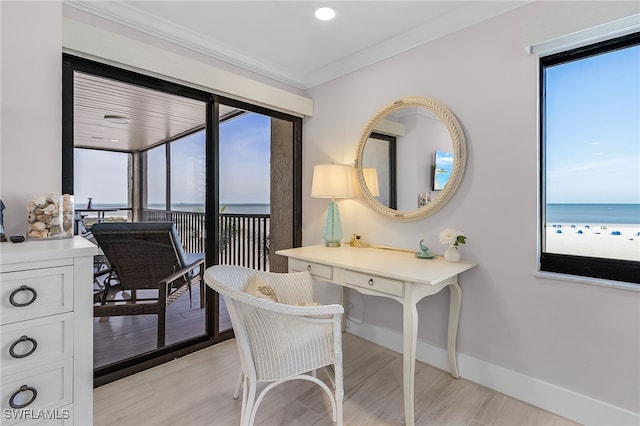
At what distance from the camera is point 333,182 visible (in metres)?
2.56

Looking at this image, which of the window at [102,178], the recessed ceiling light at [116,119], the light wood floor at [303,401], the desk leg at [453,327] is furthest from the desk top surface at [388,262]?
the recessed ceiling light at [116,119]

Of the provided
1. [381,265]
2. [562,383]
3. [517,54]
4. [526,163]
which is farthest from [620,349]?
[517,54]

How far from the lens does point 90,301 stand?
3.57ft

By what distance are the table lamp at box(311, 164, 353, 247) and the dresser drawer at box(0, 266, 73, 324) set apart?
1.81m

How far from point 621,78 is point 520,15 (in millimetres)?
645

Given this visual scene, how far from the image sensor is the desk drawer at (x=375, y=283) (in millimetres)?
1660

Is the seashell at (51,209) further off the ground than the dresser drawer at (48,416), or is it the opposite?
the seashell at (51,209)

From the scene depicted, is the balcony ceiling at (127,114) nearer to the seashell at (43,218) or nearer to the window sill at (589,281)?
the seashell at (43,218)

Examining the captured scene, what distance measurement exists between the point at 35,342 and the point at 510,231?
7.50 feet

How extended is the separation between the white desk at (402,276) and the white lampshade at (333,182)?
1.52 ft

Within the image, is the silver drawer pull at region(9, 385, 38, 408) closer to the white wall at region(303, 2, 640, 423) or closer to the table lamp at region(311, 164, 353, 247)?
the table lamp at region(311, 164, 353, 247)

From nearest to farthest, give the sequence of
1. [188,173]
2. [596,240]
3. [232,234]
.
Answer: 1. [596,240]
2. [188,173]
3. [232,234]

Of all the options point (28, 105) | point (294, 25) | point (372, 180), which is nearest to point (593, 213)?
point (372, 180)

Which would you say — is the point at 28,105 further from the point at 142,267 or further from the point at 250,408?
the point at 250,408
